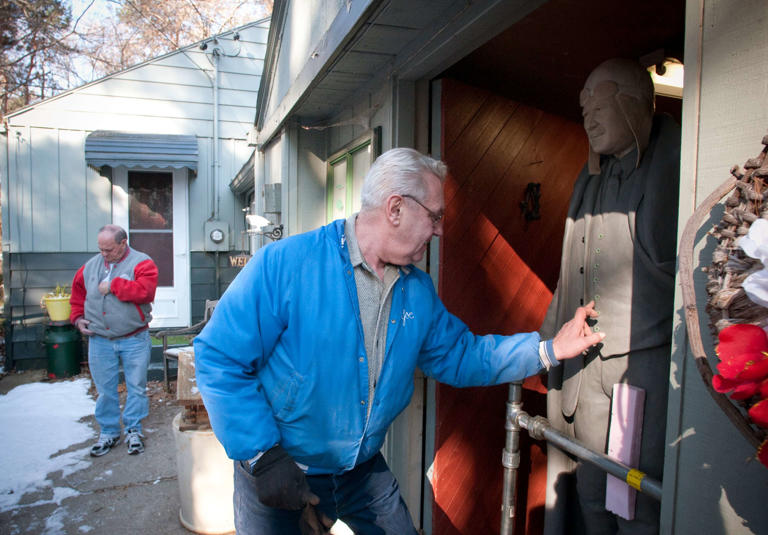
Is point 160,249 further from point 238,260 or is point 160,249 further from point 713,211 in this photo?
point 713,211

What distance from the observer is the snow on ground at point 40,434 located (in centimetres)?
374

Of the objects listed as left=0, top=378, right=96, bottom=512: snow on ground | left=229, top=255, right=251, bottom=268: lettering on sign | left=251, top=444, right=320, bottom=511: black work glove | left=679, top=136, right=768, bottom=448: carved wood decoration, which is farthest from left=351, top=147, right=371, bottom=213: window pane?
left=229, top=255, right=251, bottom=268: lettering on sign

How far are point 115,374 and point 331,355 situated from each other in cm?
355

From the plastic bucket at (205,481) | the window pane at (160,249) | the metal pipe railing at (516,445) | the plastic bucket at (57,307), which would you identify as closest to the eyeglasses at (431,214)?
the metal pipe railing at (516,445)

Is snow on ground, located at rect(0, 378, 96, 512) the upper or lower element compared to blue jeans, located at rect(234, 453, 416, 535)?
lower

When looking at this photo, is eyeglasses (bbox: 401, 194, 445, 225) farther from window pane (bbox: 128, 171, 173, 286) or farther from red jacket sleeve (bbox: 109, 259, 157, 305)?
window pane (bbox: 128, 171, 173, 286)

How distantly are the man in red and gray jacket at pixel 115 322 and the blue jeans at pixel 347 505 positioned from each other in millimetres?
2975

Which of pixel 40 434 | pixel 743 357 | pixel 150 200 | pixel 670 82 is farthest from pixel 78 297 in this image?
pixel 743 357

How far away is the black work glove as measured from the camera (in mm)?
1490

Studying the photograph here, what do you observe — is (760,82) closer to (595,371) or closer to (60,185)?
(595,371)

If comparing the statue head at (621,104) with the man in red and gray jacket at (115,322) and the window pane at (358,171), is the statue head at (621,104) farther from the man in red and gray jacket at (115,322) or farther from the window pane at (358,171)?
the man in red and gray jacket at (115,322)

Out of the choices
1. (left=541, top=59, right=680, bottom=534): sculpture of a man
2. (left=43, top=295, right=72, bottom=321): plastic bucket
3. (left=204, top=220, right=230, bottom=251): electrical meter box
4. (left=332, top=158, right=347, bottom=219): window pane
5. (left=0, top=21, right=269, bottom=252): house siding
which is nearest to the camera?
(left=541, top=59, right=680, bottom=534): sculpture of a man

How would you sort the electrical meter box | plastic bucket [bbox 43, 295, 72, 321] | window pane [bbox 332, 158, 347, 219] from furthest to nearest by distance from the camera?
the electrical meter box < plastic bucket [bbox 43, 295, 72, 321] < window pane [bbox 332, 158, 347, 219]

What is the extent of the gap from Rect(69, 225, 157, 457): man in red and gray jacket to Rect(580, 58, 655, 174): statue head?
148 inches
